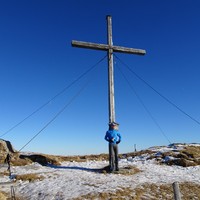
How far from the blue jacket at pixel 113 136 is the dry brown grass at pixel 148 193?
356 cm

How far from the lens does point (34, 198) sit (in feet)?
43.3

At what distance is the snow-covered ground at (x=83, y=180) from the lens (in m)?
13.6

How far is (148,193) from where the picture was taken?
13867 millimetres

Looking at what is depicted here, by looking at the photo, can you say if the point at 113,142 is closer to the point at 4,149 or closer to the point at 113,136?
the point at 113,136

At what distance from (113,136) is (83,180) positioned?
3.46 meters

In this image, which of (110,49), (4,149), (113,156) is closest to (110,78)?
(110,49)

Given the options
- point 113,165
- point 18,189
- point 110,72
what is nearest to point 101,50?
point 110,72

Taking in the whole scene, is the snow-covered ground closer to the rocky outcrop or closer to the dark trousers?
the dark trousers

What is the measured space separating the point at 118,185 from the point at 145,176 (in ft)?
10.2

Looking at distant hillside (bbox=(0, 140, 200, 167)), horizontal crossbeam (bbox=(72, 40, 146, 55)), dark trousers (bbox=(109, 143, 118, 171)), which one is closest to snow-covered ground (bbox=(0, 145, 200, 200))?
dark trousers (bbox=(109, 143, 118, 171))

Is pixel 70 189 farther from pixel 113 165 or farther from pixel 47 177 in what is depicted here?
pixel 113 165

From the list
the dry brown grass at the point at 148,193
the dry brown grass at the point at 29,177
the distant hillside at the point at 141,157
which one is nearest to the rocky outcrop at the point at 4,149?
the distant hillside at the point at 141,157

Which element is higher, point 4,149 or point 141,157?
point 4,149

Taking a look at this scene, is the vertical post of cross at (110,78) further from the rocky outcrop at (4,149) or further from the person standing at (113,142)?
the rocky outcrop at (4,149)
